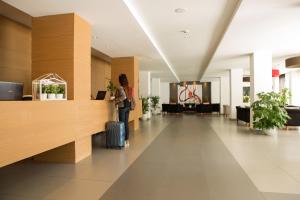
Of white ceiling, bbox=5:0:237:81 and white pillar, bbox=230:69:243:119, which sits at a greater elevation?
white ceiling, bbox=5:0:237:81

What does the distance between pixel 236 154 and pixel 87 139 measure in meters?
3.28

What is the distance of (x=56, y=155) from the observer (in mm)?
4367

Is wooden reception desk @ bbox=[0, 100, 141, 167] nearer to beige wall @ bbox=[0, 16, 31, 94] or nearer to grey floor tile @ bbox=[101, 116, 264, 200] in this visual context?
grey floor tile @ bbox=[101, 116, 264, 200]

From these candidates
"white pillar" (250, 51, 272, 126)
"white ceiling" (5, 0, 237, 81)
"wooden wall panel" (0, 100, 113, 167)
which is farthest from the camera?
"white pillar" (250, 51, 272, 126)

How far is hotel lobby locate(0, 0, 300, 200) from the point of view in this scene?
2912mm

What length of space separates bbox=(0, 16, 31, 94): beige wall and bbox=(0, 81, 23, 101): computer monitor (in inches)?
90.9

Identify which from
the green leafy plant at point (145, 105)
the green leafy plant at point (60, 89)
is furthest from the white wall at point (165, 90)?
the green leafy plant at point (60, 89)

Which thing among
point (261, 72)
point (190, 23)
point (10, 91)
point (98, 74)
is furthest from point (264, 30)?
Answer: point (98, 74)

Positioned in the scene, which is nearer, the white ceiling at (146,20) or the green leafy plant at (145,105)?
the white ceiling at (146,20)

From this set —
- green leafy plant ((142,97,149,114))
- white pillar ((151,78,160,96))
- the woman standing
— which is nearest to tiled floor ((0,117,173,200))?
the woman standing

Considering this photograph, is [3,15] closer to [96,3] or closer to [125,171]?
[96,3]

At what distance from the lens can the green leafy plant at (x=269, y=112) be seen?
23.9ft

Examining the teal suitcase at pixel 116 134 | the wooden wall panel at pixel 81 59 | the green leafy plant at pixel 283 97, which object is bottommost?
the teal suitcase at pixel 116 134

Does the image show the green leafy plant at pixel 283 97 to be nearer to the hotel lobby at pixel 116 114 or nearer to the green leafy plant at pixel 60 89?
the hotel lobby at pixel 116 114
